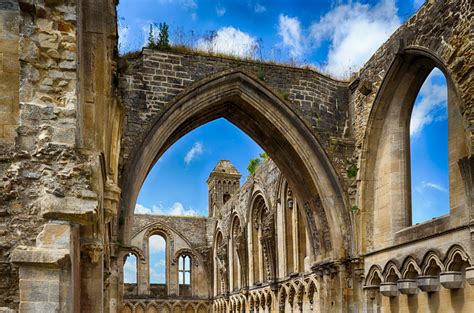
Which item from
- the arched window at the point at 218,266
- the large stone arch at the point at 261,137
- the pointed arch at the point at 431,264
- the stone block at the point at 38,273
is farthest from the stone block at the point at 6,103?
the arched window at the point at 218,266

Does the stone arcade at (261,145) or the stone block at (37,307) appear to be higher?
the stone arcade at (261,145)

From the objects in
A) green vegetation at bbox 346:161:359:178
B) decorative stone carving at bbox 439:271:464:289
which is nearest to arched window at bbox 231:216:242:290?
green vegetation at bbox 346:161:359:178

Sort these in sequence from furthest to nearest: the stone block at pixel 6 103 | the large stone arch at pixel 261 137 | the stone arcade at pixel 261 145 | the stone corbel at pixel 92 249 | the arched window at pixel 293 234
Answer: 1. the arched window at pixel 293 234
2. the large stone arch at pixel 261 137
3. the stone corbel at pixel 92 249
4. the stone block at pixel 6 103
5. the stone arcade at pixel 261 145

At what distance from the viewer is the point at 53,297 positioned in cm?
319

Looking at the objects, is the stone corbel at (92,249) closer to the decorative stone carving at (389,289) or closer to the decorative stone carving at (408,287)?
the decorative stone carving at (408,287)

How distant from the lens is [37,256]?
3.17 metres

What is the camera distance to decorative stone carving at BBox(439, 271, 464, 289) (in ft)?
24.3

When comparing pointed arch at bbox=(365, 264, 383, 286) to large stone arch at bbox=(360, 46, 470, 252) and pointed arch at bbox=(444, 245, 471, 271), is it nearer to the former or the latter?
large stone arch at bbox=(360, 46, 470, 252)

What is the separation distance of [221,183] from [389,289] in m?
17.5

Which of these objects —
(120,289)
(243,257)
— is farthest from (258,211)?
(120,289)

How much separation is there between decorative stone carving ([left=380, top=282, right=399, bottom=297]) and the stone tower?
641 inches

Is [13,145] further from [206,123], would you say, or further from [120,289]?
[206,123]

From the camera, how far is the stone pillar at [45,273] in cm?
316

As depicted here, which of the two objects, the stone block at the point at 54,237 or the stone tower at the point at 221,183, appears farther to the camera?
the stone tower at the point at 221,183
